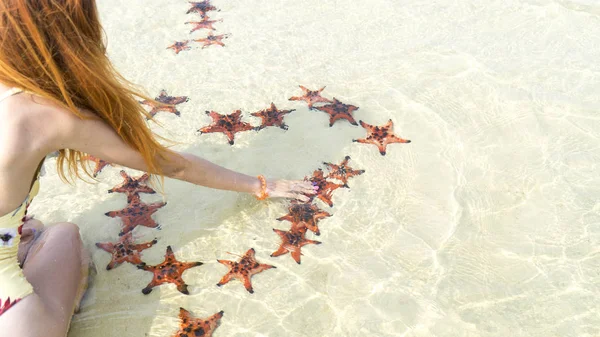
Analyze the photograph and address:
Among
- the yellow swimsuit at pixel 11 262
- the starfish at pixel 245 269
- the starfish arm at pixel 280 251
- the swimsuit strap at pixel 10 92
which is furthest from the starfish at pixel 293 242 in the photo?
the swimsuit strap at pixel 10 92

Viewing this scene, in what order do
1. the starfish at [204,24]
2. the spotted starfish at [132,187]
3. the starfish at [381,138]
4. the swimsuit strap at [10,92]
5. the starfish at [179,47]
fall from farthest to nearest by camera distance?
the starfish at [204,24] → the starfish at [179,47] → the starfish at [381,138] → the spotted starfish at [132,187] → the swimsuit strap at [10,92]

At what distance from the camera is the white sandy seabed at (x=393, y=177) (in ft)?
11.9

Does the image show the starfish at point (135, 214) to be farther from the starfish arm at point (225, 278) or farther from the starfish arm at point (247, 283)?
the starfish arm at point (247, 283)

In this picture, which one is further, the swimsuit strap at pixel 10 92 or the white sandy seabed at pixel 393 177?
the white sandy seabed at pixel 393 177

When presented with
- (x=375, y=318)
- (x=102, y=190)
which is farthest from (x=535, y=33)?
(x=102, y=190)

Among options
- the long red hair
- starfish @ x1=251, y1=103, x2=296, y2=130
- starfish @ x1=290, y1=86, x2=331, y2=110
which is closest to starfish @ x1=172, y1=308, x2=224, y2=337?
the long red hair

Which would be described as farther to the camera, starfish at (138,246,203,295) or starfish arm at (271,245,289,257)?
starfish arm at (271,245,289,257)

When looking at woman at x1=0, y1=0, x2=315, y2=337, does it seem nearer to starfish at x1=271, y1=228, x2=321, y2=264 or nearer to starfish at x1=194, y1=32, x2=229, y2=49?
starfish at x1=271, y1=228, x2=321, y2=264

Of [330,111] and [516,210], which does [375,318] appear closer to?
[516,210]

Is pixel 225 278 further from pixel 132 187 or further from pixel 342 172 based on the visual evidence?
pixel 342 172

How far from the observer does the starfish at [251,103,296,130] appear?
5375mm

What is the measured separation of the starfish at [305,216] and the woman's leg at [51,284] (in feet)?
5.45

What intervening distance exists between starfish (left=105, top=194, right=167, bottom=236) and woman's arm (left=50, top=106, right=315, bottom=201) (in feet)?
3.10

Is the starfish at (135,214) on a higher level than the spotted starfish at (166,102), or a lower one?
lower
